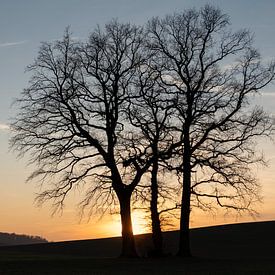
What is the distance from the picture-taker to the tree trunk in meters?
42.5

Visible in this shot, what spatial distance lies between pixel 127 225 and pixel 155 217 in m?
2.48

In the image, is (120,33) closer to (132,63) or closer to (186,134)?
(132,63)

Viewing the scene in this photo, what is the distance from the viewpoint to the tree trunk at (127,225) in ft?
139

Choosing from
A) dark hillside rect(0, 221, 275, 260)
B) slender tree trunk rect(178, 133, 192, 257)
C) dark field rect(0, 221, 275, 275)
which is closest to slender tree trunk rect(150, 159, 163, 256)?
dark field rect(0, 221, 275, 275)

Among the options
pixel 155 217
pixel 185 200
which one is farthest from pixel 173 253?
pixel 185 200

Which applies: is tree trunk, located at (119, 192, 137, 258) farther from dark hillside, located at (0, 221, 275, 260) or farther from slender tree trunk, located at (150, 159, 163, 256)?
dark hillside, located at (0, 221, 275, 260)

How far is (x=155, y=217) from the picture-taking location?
145 ft

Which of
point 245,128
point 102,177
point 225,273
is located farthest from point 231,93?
point 225,273

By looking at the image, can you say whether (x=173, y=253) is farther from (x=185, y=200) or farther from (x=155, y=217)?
(x=185, y=200)

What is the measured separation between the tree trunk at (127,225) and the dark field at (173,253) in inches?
44.8

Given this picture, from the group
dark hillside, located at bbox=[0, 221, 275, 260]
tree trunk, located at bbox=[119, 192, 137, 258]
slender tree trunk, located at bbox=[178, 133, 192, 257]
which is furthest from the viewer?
dark hillside, located at bbox=[0, 221, 275, 260]

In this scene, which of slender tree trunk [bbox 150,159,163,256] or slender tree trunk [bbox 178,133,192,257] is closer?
slender tree trunk [bbox 178,133,192,257]

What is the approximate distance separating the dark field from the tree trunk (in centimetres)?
114

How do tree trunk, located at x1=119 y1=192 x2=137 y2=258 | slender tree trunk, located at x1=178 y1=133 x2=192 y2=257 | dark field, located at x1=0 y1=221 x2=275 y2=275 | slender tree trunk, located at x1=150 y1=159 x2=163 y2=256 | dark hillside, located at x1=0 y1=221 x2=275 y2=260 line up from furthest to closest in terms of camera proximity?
dark hillside, located at x1=0 y1=221 x2=275 y2=260, slender tree trunk, located at x1=150 y1=159 x2=163 y2=256, tree trunk, located at x1=119 y1=192 x2=137 y2=258, slender tree trunk, located at x1=178 y1=133 x2=192 y2=257, dark field, located at x1=0 y1=221 x2=275 y2=275
